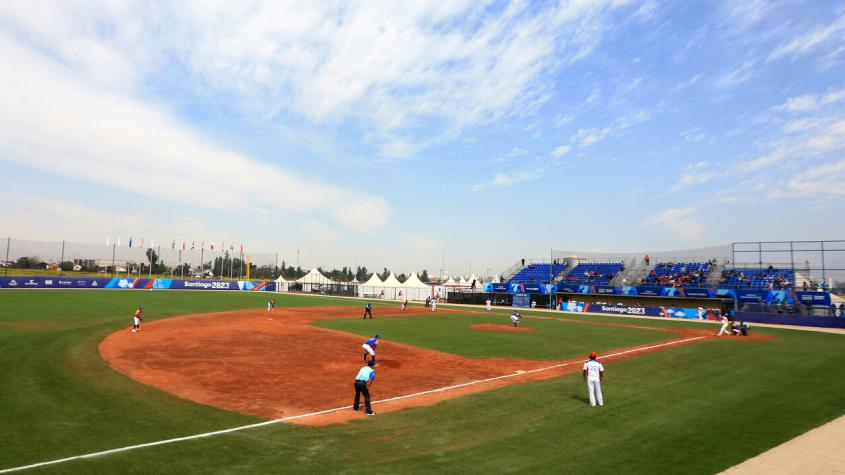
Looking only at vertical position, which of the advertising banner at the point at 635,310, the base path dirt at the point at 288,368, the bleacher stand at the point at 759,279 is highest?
the bleacher stand at the point at 759,279

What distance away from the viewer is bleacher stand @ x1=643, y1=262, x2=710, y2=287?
5825 centimetres

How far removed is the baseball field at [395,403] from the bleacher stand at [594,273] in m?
36.8

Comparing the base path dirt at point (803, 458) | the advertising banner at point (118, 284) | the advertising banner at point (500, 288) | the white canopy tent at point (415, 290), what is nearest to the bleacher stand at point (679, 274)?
the advertising banner at point (500, 288)

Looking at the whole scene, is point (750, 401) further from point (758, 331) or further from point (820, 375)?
point (758, 331)

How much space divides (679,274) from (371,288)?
57.6 meters

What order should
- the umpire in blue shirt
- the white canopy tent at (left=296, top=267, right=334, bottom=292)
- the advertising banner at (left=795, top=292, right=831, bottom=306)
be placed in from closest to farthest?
1. the umpire in blue shirt
2. the advertising banner at (left=795, top=292, right=831, bottom=306)
3. the white canopy tent at (left=296, top=267, right=334, bottom=292)

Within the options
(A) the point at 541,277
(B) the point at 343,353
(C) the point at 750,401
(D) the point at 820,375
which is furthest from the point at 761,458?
(A) the point at 541,277

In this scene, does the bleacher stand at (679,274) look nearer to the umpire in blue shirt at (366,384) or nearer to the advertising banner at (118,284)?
the umpire in blue shirt at (366,384)

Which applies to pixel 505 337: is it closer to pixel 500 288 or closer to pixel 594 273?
pixel 594 273

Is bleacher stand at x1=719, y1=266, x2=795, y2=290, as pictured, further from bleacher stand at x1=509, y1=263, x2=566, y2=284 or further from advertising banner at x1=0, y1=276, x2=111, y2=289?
advertising banner at x1=0, y1=276, x2=111, y2=289

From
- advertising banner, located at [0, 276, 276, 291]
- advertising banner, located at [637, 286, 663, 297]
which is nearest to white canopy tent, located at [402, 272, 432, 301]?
advertising banner, located at [0, 276, 276, 291]

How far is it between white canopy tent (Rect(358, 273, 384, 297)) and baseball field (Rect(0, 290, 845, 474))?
209 feet

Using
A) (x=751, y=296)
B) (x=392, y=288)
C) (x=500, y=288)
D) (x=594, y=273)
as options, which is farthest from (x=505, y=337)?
(x=392, y=288)

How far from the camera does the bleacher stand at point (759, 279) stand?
172 feet
